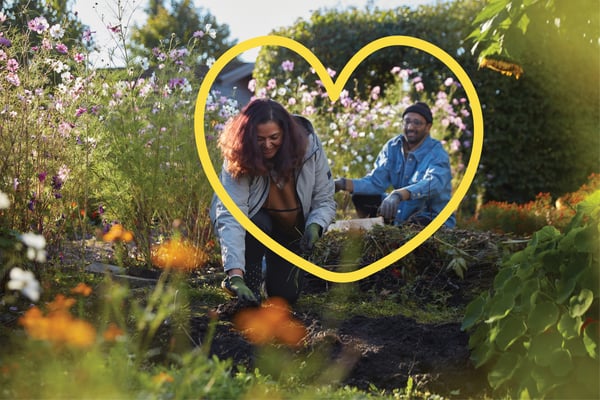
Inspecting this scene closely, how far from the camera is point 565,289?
256 centimetres

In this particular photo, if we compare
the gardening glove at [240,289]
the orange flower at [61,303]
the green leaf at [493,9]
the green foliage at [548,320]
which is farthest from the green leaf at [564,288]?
the green leaf at [493,9]

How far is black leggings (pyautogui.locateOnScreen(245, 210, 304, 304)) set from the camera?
383 cm

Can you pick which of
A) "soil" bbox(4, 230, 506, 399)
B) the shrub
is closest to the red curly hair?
"soil" bbox(4, 230, 506, 399)

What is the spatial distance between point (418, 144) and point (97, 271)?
2.42m

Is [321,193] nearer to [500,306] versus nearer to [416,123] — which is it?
[500,306]

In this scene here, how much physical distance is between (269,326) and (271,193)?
0.85 meters

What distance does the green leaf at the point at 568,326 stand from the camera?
8.07ft

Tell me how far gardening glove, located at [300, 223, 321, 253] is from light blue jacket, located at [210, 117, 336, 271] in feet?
0.12

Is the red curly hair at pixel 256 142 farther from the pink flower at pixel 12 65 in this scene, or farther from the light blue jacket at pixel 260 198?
the pink flower at pixel 12 65

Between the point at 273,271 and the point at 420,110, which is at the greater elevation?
the point at 420,110

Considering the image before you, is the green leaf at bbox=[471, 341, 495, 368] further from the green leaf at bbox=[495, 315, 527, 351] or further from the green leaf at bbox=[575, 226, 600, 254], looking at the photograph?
the green leaf at bbox=[575, 226, 600, 254]

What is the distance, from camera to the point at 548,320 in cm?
253

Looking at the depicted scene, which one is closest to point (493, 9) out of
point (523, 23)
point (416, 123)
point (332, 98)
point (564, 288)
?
point (523, 23)

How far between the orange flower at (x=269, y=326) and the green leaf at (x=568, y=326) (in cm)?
107
